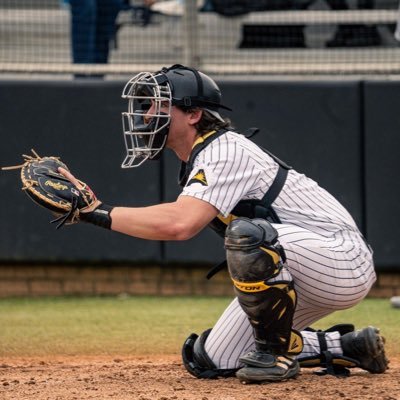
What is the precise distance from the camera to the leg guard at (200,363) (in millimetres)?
4434

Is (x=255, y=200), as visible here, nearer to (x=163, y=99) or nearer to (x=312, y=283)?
(x=312, y=283)

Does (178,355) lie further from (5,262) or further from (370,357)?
(5,262)

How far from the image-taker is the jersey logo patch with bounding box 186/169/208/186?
4120 mm

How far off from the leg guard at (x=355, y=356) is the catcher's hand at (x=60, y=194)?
1.14 metres

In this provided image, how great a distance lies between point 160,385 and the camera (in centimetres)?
424

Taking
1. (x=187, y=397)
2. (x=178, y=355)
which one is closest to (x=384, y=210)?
(x=178, y=355)

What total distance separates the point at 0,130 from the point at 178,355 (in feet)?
9.14

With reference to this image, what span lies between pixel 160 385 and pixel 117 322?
232 centimetres

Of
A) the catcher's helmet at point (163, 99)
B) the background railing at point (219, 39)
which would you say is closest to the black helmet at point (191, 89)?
the catcher's helmet at point (163, 99)

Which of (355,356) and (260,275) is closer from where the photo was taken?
(260,275)

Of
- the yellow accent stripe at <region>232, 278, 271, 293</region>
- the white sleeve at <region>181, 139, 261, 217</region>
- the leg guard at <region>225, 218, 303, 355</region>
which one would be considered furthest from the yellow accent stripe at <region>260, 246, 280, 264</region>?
the white sleeve at <region>181, 139, 261, 217</region>

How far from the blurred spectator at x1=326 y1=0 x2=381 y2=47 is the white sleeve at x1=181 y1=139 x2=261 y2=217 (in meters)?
3.75

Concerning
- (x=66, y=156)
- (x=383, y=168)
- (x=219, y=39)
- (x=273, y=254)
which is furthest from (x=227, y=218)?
(x=219, y=39)

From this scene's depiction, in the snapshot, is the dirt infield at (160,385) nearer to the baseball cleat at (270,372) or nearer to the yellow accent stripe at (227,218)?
the baseball cleat at (270,372)
